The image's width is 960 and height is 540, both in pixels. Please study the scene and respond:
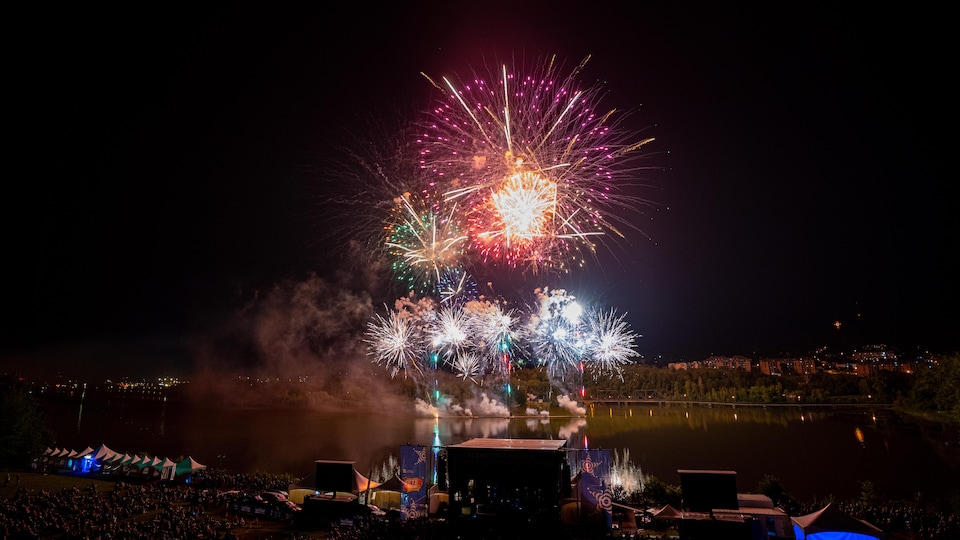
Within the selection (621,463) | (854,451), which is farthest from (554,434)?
(854,451)

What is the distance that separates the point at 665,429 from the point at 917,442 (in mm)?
16881

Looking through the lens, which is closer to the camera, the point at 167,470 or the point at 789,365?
the point at 167,470

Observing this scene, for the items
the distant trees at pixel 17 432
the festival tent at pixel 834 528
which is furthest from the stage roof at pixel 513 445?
the distant trees at pixel 17 432

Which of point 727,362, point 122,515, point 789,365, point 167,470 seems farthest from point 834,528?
point 727,362

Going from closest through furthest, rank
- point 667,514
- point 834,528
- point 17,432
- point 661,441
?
1. point 834,528
2. point 667,514
3. point 17,432
4. point 661,441

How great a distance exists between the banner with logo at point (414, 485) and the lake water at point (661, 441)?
47.2ft

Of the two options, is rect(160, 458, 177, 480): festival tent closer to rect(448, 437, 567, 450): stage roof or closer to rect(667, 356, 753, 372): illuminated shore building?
rect(448, 437, 567, 450): stage roof

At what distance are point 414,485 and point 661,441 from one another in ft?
91.4

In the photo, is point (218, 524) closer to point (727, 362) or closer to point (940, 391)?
point (940, 391)

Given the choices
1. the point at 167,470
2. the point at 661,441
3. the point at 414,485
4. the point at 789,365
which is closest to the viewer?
the point at 414,485

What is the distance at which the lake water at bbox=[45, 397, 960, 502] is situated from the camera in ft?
81.4

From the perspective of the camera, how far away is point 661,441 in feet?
120

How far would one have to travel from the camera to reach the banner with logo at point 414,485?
13656 mm

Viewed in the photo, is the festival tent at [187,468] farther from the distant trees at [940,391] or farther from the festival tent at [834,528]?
the distant trees at [940,391]
